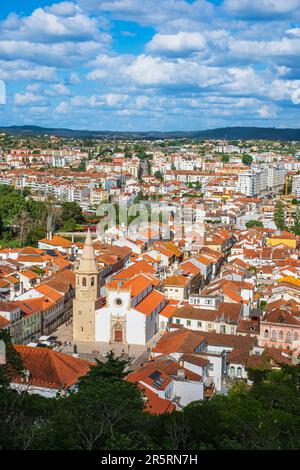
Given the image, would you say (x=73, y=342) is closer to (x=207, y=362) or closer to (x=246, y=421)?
(x=207, y=362)

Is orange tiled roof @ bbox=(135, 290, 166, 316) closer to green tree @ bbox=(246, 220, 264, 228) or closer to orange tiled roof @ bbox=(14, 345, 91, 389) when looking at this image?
orange tiled roof @ bbox=(14, 345, 91, 389)

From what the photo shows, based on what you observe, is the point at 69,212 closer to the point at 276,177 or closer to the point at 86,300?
the point at 86,300

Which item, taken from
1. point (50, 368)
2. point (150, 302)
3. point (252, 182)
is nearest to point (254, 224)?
point (252, 182)

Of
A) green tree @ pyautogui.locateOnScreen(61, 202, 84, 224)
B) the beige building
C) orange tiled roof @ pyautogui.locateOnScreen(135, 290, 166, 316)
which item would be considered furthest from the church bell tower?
the beige building

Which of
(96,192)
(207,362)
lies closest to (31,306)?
(207,362)

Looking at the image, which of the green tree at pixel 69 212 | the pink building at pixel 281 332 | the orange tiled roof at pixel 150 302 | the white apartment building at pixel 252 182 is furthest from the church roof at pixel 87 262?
the white apartment building at pixel 252 182

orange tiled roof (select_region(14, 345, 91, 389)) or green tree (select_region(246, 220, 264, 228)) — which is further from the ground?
orange tiled roof (select_region(14, 345, 91, 389))
